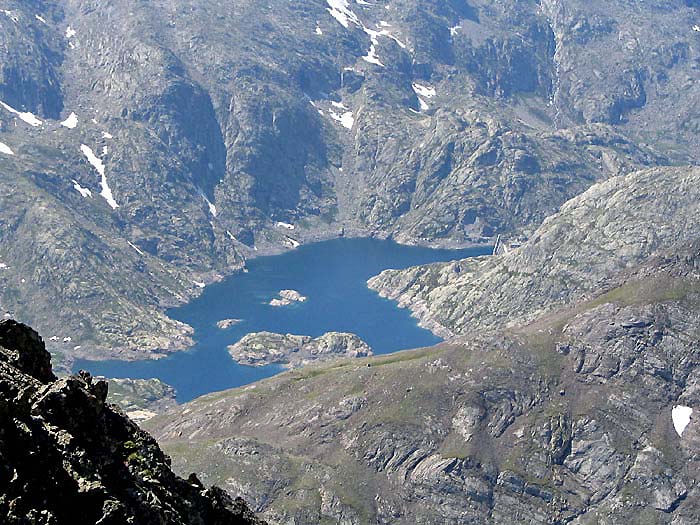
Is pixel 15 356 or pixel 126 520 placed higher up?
pixel 15 356

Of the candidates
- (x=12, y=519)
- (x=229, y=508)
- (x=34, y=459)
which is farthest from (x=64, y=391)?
(x=229, y=508)

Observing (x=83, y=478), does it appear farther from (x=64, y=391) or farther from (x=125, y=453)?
(x=125, y=453)

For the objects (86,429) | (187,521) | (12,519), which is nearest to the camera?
(12,519)

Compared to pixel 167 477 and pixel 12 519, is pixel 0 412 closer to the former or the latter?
pixel 12 519

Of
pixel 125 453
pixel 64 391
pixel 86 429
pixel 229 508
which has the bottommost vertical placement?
pixel 229 508

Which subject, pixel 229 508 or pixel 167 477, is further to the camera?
pixel 229 508

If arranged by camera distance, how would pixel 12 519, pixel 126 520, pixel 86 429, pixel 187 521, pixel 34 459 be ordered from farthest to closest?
pixel 187 521, pixel 86 429, pixel 126 520, pixel 34 459, pixel 12 519
